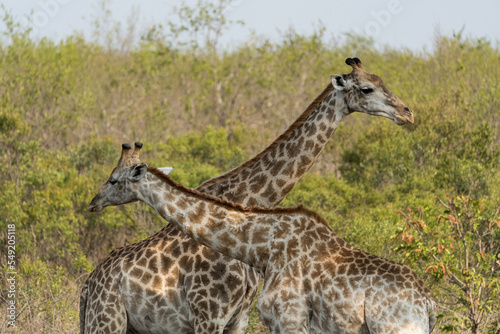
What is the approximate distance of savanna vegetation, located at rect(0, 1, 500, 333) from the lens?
11055 mm

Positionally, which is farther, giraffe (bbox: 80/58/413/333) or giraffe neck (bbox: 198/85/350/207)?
giraffe neck (bbox: 198/85/350/207)

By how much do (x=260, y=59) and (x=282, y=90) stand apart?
1.42 m

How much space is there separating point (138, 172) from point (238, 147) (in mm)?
12194

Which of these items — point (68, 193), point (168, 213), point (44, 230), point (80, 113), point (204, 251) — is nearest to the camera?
point (168, 213)

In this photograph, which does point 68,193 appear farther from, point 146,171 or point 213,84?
point 213,84

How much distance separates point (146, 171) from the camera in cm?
731

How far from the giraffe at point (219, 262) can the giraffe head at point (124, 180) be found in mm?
659

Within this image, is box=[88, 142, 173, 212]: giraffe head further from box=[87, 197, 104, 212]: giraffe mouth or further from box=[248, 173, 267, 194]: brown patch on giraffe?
box=[248, 173, 267, 194]: brown patch on giraffe

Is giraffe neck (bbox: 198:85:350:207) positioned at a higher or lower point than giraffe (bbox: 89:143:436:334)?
higher

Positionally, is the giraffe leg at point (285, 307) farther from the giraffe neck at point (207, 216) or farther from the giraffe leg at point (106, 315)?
the giraffe leg at point (106, 315)

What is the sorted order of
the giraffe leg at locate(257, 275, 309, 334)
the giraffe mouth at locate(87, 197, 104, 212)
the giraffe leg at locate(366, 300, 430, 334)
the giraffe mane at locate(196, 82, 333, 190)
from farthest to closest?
1. the giraffe mane at locate(196, 82, 333, 190)
2. the giraffe mouth at locate(87, 197, 104, 212)
3. the giraffe leg at locate(257, 275, 309, 334)
4. the giraffe leg at locate(366, 300, 430, 334)

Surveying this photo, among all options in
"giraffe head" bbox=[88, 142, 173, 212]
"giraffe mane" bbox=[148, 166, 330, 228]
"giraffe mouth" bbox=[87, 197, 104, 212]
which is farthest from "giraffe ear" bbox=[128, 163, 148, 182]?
"giraffe mouth" bbox=[87, 197, 104, 212]

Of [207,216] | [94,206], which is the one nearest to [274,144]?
[207,216]

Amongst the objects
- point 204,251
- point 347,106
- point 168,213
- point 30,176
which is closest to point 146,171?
point 168,213
